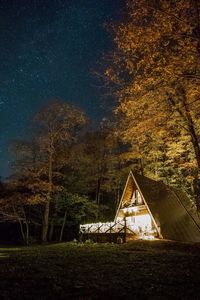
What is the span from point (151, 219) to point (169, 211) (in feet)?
6.02

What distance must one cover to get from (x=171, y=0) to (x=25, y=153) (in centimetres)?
1951

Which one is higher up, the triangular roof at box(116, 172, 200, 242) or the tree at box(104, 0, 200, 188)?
the tree at box(104, 0, 200, 188)

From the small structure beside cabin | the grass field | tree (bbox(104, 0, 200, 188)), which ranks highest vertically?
tree (bbox(104, 0, 200, 188))

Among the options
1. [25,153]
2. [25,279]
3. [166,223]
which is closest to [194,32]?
[25,279]

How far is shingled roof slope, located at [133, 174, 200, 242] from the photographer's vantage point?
2147 centimetres

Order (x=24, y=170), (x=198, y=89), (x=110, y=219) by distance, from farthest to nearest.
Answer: (x=110, y=219) < (x=24, y=170) < (x=198, y=89)

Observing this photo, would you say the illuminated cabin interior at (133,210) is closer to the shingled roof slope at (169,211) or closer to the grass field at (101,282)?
the shingled roof slope at (169,211)

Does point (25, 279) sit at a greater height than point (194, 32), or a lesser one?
lesser

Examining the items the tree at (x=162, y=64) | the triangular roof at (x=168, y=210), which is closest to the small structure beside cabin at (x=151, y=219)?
the triangular roof at (x=168, y=210)

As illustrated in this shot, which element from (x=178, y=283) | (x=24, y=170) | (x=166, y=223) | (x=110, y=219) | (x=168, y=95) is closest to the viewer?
(x=178, y=283)

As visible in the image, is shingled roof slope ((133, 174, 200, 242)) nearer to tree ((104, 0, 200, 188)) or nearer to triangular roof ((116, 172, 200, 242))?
triangular roof ((116, 172, 200, 242))

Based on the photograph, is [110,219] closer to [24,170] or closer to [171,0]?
[24,170]

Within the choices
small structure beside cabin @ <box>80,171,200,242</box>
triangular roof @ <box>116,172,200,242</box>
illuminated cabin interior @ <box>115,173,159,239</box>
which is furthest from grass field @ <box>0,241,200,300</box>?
illuminated cabin interior @ <box>115,173,159,239</box>

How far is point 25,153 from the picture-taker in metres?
27.2
